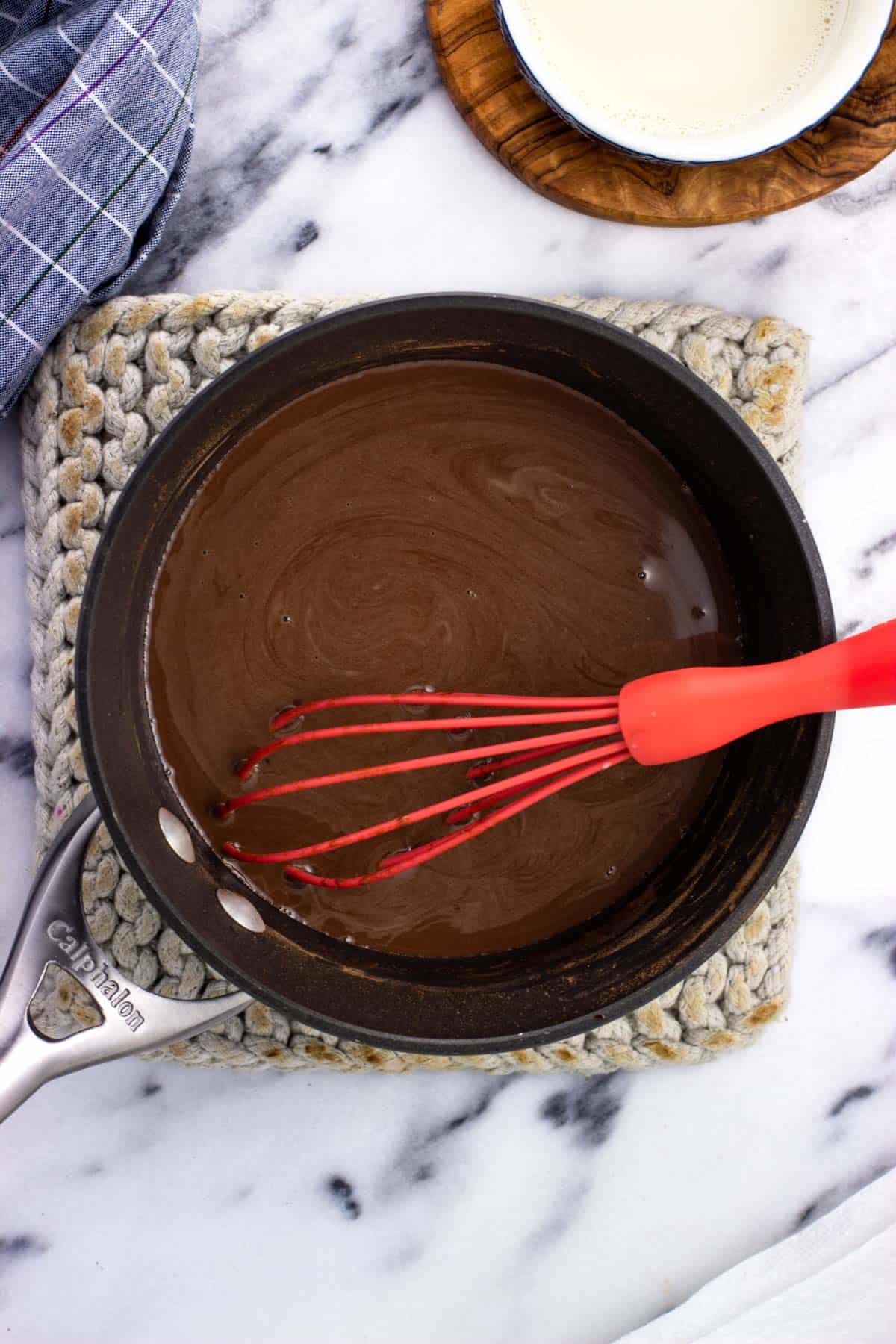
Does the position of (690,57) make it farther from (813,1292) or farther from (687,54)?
(813,1292)

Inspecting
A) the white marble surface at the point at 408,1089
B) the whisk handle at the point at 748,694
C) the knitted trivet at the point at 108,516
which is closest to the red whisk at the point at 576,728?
the whisk handle at the point at 748,694

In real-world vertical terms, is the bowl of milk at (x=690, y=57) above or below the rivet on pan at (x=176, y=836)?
above

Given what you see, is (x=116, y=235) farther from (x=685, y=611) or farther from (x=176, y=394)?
(x=685, y=611)

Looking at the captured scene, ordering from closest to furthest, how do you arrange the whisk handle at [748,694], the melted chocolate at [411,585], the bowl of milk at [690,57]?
1. the whisk handle at [748,694]
2. the melted chocolate at [411,585]
3. the bowl of milk at [690,57]

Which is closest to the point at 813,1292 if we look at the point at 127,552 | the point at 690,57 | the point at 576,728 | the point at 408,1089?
the point at 408,1089

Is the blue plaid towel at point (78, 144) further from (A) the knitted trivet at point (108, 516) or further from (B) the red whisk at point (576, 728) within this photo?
(B) the red whisk at point (576, 728)

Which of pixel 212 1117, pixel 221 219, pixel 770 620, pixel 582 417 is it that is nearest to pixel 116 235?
pixel 221 219
